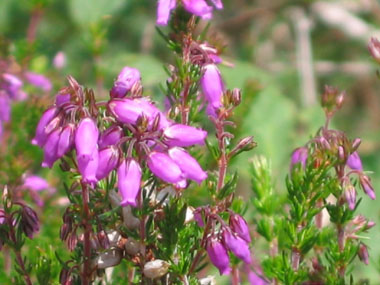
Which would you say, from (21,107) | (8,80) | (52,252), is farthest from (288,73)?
(52,252)

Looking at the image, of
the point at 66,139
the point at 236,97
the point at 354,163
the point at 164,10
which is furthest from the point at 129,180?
the point at 354,163

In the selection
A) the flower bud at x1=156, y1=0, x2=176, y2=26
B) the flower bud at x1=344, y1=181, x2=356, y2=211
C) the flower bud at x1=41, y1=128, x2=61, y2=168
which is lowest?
the flower bud at x1=344, y1=181, x2=356, y2=211

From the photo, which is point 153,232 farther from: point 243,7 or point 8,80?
point 243,7

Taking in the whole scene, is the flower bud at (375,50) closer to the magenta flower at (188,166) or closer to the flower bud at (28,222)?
the magenta flower at (188,166)

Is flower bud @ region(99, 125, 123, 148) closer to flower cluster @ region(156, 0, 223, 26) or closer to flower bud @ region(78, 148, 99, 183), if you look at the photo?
flower bud @ region(78, 148, 99, 183)

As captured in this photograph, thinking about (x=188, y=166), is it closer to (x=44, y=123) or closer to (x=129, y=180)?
(x=129, y=180)

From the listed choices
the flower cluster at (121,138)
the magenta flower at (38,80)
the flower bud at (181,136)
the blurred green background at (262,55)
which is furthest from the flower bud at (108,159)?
the magenta flower at (38,80)

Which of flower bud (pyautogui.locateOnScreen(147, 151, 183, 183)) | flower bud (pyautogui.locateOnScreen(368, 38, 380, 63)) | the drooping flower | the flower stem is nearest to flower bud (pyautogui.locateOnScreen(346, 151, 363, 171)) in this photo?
flower bud (pyautogui.locateOnScreen(368, 38, 380, 63))
